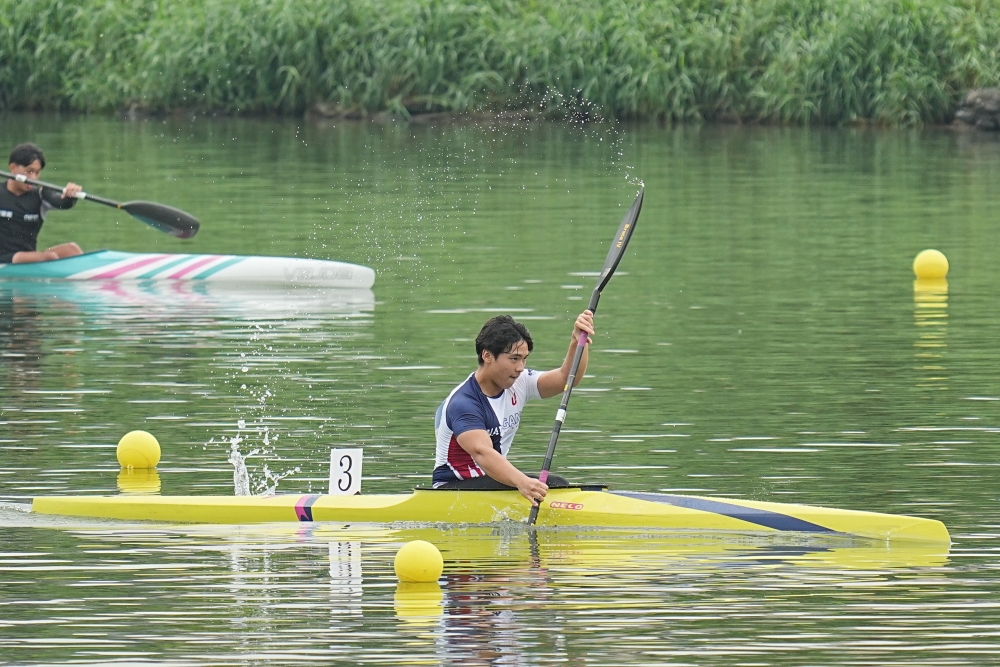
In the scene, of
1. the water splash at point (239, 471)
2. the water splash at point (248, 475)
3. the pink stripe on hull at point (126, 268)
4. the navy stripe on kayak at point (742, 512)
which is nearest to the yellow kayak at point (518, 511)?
the navy stripe on kayak at point (742, 512)

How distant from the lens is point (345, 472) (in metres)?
11.5

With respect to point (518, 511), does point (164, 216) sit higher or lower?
higher

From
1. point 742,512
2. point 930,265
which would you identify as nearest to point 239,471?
point 742,512

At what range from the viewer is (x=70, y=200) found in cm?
2042

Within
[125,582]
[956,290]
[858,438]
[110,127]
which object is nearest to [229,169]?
[110,127]

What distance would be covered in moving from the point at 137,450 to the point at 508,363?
9.85ft

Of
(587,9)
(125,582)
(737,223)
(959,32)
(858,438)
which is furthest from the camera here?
(587,9)

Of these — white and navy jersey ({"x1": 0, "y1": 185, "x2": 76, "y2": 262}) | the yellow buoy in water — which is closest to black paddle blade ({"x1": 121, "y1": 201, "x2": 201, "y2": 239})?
white and navy jersey ({"x1": 0, "y1": 185, "x2": 76, "y2": 262})

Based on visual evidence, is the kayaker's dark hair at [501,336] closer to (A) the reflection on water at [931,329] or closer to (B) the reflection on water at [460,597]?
(B) the reflection on water at [460,597]

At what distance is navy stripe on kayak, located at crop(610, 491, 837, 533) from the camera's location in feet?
35.1

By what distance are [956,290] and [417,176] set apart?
1189cm

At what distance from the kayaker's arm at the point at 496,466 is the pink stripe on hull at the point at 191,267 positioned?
10618 mm

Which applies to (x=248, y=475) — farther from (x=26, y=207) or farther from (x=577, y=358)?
(x=26, y=207)

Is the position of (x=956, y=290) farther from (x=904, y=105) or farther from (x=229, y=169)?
(x=904, y=105)
